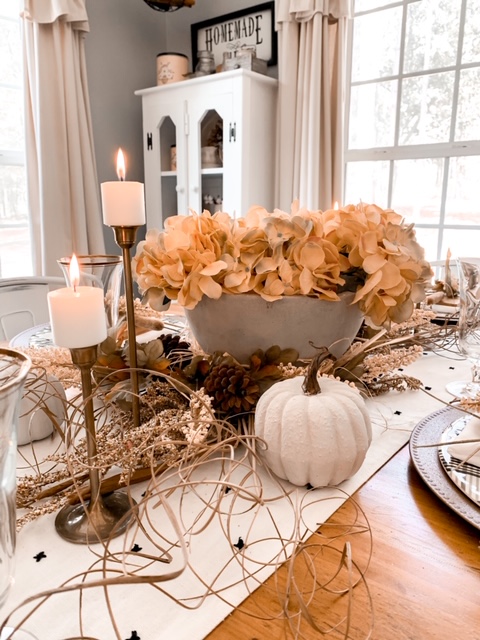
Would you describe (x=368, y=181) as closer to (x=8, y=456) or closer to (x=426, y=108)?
(x=426, y=108)

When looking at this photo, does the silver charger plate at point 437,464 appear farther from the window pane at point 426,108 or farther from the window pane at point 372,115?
the window pane at point 372,115

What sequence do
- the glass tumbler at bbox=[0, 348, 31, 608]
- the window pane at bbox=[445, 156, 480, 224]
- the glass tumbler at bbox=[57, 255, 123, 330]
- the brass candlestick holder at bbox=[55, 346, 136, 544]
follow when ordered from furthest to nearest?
the window pane at bbox=[445, 156, 480, 224]
the glass tumbler at bbox=[57, 255, 123, 330]
the brass candlestick holder at bbox=[55, 346, 136, 544]
the glass tumbler at bbox=[0, 348, 31, 608]

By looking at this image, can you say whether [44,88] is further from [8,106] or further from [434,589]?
[434,589]

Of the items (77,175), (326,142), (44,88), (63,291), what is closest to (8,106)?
(44,88)

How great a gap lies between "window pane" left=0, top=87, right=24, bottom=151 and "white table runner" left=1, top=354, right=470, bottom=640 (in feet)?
8.04

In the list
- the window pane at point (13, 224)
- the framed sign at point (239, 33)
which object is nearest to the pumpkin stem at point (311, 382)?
the window pane at point (13, 224)

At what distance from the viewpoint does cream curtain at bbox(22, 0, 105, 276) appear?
2305 mm

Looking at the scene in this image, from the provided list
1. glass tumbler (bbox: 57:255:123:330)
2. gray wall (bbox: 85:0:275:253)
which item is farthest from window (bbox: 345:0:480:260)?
glass tumbler (bbox: 57:255:123:330)

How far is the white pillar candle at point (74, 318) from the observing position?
1.28 feet

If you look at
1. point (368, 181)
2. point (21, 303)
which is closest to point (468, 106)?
point (368, 181)

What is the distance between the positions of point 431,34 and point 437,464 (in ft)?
8.45

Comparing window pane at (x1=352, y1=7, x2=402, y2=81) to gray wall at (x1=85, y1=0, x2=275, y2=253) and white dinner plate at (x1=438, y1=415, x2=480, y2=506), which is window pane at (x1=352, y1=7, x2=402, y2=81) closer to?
gray wall at (x1=85, y1=0, x2=275, y2=253)

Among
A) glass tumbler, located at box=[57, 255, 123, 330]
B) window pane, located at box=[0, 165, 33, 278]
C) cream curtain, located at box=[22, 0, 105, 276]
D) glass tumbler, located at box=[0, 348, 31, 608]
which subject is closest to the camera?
glass tumbler, located at box=[0, 348, 31, 608]

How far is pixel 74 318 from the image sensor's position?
1.29 feet
